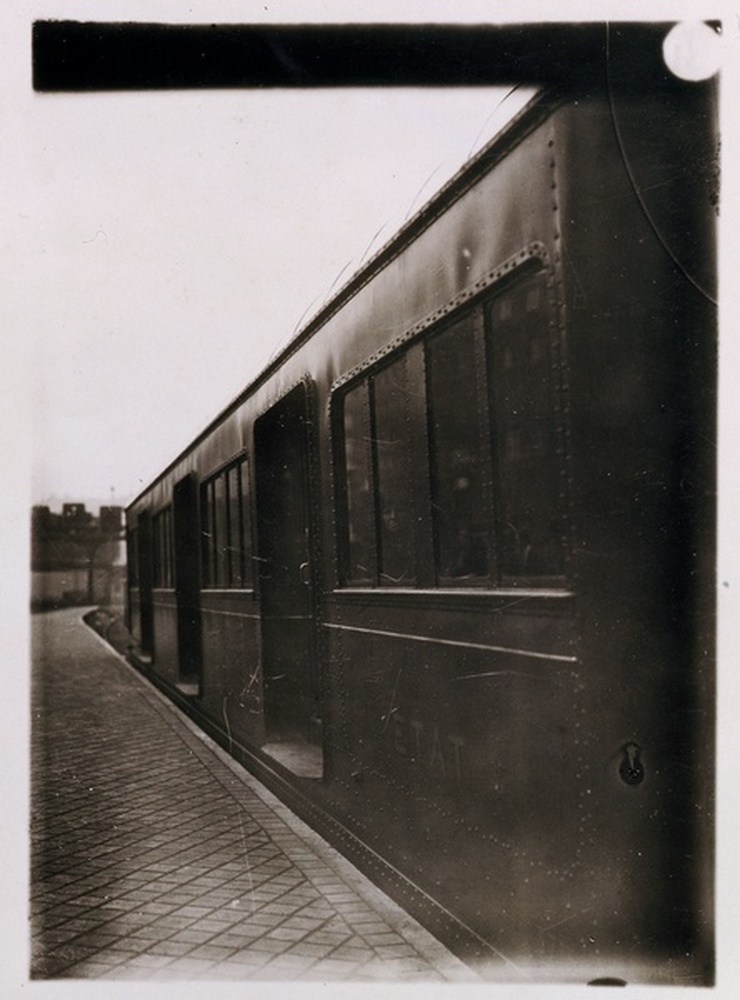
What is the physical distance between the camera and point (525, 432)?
287cm

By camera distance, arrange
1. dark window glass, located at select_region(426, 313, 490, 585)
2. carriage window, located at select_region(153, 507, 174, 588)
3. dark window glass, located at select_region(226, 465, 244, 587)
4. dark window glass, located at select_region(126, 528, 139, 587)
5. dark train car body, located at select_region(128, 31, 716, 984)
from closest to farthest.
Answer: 1. dark train car body, located at select_region(128, 31, 716, 984)
2. dark window glass, located at select_region(426, 313, 490, 585)
3. dark window glass, located at select_region(226, 465, 244, 587)
4. carriage window, located at select_region(153, 507, 174, 588)
5. dark window glass, located at select_region(126, 528, 139, 587)

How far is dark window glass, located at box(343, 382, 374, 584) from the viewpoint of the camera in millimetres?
4254

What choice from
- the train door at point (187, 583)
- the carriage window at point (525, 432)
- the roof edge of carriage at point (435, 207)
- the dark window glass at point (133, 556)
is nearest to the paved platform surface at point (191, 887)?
the carriage window at point (525, 432)

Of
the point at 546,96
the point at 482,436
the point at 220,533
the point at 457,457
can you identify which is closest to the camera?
the point at 546,96

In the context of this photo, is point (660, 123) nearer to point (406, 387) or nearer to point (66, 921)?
point (406, 387)

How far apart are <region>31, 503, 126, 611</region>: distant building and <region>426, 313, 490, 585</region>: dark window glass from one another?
153 centimetres

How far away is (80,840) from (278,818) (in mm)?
1162

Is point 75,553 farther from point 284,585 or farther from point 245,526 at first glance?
point 284,585

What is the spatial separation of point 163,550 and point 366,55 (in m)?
8.58

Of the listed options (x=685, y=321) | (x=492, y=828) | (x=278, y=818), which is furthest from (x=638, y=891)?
(x=278, y=818)

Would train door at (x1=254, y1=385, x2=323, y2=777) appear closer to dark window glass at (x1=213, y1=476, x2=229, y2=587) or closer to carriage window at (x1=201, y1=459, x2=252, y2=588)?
carriage window at (x1=201, y1=459, x2=252, y2=588)

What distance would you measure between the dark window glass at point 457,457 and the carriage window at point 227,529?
129 inches

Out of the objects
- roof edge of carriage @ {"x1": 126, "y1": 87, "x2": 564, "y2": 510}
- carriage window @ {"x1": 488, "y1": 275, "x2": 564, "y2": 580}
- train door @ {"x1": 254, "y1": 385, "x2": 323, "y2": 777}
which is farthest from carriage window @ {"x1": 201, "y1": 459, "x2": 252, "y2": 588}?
carriage window @ {"x1": 488, "y1": 275, "x2": 564, "y2": 580}

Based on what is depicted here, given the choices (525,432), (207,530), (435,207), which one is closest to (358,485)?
(435,207)
